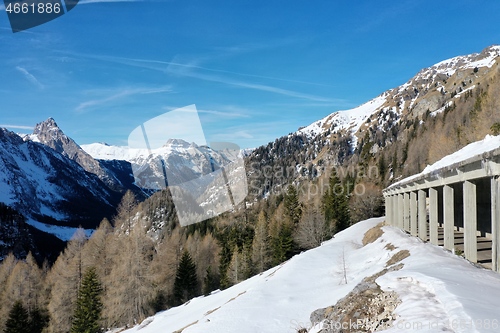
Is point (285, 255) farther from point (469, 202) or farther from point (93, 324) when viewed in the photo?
point (469, 202)

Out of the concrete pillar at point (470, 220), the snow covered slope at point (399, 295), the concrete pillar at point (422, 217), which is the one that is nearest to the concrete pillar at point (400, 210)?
the snow covered slope at point (399, 295)

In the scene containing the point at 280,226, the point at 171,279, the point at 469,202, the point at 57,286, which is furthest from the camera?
the point at 280,226

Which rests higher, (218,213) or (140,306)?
(218,213)

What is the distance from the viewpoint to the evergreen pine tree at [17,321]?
32562 mm

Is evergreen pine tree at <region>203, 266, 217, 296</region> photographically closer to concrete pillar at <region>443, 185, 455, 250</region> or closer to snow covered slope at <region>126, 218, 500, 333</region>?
snow covered slope at <region>126, 218, 500, 333</region>

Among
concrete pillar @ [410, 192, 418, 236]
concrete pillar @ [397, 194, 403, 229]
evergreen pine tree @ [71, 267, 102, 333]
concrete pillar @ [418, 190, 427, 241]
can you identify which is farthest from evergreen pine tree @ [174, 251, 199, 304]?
concrete pillar @ [418, 190, 427, 241]

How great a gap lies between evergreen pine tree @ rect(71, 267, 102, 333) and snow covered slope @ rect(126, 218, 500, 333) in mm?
9259

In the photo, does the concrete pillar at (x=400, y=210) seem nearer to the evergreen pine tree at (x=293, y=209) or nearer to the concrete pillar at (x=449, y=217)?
the concrete pillar at (x=449, y=217)

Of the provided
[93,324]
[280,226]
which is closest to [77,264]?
[93,324]

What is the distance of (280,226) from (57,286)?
3020cm

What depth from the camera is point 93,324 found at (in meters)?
30.1

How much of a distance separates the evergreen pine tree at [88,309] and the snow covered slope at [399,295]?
9.26 meters

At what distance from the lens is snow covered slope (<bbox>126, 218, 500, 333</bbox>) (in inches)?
182

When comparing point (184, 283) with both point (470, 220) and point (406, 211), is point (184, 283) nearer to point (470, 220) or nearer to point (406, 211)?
point (406, 211)
